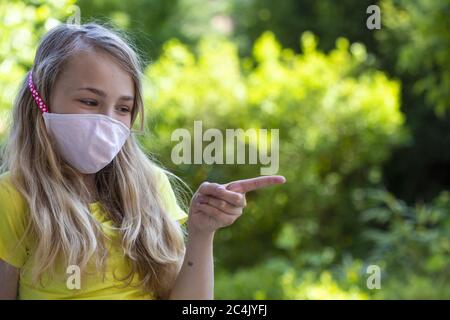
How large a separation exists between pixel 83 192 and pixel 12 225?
0.62 ft

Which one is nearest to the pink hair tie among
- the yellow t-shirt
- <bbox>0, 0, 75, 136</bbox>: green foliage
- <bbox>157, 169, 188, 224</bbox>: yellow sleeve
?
the yellow t-shirt

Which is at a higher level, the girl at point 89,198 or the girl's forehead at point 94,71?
the girl's forehead at point 94,71

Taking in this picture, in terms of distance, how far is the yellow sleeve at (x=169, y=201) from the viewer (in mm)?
1811

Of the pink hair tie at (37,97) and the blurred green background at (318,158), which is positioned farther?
the blurred green background at (318,158)

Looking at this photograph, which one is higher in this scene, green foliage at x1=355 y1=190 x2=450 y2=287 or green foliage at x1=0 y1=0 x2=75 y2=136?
green foliage at x1=0 y1=0 x2=75 y2=136

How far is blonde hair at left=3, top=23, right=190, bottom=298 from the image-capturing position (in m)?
1.58

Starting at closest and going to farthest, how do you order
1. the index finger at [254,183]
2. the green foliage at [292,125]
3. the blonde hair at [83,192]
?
the index finger at [254,183], the blonde hair at [83,192], the green foliage at [292,125]

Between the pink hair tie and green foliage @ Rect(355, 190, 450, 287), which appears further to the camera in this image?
green foliage @ Rect(355, 190, 450, 287)

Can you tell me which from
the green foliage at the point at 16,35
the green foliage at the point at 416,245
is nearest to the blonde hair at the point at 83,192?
the green foliage at the point at 16,35

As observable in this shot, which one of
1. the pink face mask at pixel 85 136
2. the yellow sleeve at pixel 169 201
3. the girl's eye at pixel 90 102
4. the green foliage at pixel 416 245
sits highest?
the green foliage at pixel 416 245

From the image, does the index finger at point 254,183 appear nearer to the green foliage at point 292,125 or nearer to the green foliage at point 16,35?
the green foliage at point 16,35

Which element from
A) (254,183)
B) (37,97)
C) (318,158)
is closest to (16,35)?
(37,97)

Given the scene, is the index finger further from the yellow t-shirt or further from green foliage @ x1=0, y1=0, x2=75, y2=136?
green foliage @ x1=0, y1=0, x2=75, y2=136
